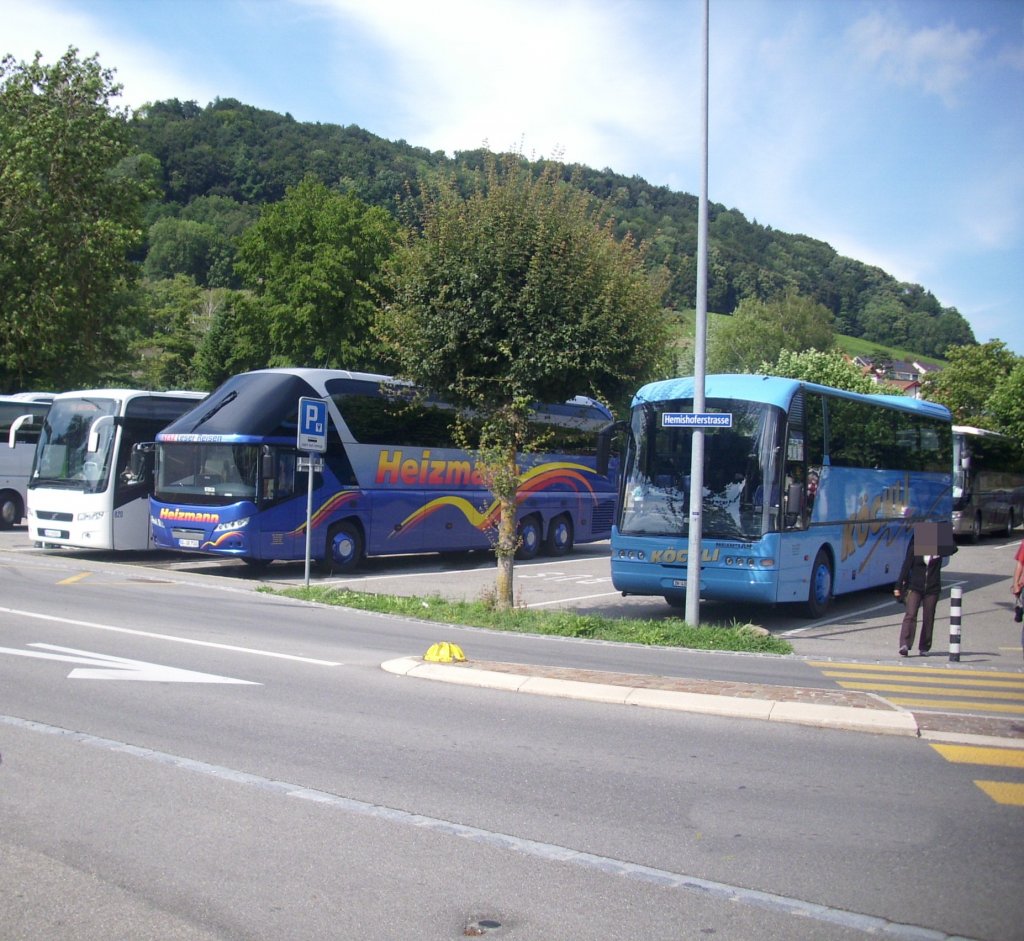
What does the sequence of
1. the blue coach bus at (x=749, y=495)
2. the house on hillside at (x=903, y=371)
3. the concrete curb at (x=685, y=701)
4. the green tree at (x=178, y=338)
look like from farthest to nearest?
1. the house on hillside at (x=903, y=371)
2. the green tree at (x=178, y=338)
3. the blue coach bus at (x=749, y=495)
4. the concrete curb at (x=685, y=701)

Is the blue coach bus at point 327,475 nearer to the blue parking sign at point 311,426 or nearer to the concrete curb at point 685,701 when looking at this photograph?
the blue parking sign at point 311,426

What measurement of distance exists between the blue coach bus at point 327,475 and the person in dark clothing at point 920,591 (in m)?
5.86

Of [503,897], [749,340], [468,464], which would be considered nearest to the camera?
[503,897]

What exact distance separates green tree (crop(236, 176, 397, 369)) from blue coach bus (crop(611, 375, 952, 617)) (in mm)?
31153

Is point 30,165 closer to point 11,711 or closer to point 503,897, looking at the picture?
point 11,711

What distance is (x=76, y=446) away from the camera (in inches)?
957

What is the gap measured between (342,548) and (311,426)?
488cm

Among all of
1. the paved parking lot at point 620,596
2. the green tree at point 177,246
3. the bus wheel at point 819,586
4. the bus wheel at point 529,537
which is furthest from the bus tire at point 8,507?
the green tree at point 177,246

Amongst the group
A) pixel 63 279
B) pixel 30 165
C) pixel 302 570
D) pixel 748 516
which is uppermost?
pixel 30 165

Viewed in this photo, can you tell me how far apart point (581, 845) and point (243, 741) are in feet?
10.7

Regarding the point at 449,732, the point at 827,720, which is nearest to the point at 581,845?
the point at 449,732

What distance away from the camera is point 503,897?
521 cm

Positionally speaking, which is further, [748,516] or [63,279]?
[63,279]

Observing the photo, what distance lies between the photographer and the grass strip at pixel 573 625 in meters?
14.8
